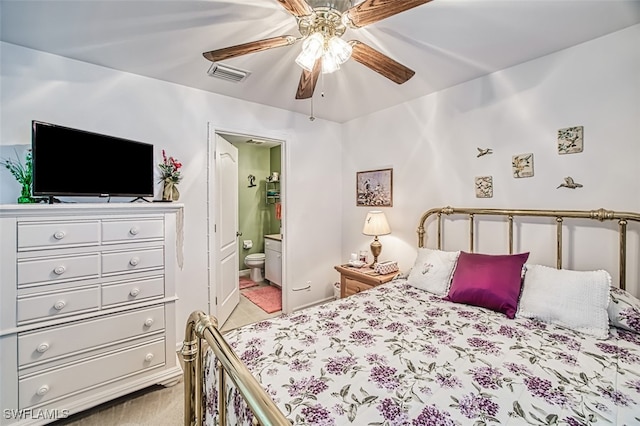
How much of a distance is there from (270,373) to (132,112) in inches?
93.4

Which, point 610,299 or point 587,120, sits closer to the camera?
point 610,299

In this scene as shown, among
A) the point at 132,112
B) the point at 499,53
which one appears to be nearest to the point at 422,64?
the point at 499,53

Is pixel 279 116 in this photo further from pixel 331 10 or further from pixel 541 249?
pixel 541 249

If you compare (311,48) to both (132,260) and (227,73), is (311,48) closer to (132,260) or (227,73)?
(227,73)

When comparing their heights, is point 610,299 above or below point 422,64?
below

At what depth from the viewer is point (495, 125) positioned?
7.84ft

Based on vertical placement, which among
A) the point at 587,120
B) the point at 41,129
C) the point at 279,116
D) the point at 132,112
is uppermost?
the point at 279,116

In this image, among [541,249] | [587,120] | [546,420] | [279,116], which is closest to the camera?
Answer: [546,420]

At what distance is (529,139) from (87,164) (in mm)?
3288

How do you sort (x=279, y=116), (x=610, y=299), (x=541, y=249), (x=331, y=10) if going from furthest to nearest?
1. (x=279, y=116)
2. (x=541, y=249)
3. (x=610, y=299)
4. (x=331, y=10)

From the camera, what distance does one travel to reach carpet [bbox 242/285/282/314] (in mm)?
3617

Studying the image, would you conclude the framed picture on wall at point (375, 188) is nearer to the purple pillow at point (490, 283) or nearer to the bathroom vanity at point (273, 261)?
the purple pillow at point (490, 283)

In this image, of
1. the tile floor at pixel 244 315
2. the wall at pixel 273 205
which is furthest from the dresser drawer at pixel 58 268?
the wall at pixel 273 205

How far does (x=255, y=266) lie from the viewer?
15.4 ft
